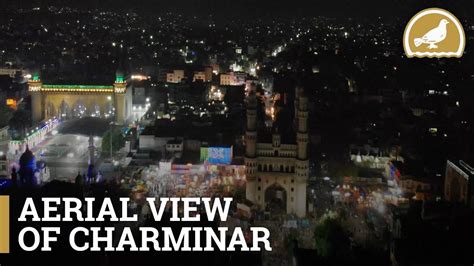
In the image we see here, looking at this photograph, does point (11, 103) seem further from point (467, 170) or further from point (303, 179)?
point (467, 170)

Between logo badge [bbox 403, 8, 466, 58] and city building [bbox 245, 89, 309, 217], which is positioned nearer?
logo badge [bbox 403, 8, 466, 58]

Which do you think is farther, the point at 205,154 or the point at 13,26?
the point at 13,26

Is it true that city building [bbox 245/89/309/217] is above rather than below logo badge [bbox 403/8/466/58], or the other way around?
below

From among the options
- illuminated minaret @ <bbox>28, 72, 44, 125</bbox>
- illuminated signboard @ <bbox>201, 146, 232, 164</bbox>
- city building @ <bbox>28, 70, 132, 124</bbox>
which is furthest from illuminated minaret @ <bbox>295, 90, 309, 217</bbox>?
illuminated minaret @ <bbox>28, 72, 44, 125</bbox>

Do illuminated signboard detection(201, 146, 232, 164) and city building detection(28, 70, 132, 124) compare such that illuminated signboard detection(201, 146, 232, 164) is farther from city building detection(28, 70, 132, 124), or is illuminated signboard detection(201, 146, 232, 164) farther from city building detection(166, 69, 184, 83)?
city building detection(166, 69, 184, 83)

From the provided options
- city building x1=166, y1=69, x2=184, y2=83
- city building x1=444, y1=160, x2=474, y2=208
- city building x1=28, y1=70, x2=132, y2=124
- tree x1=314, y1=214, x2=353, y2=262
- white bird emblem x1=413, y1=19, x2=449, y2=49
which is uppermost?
white bird emblem x1=413, y1=19, x2=449, y2=49

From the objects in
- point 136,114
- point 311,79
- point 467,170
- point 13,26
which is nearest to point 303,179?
point 467,170

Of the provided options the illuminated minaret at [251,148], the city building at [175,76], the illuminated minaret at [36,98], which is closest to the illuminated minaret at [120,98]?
the illuminated minaret at [36,98]

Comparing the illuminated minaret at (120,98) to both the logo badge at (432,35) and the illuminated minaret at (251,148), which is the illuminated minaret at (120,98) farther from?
the logo badge at (432,35)
